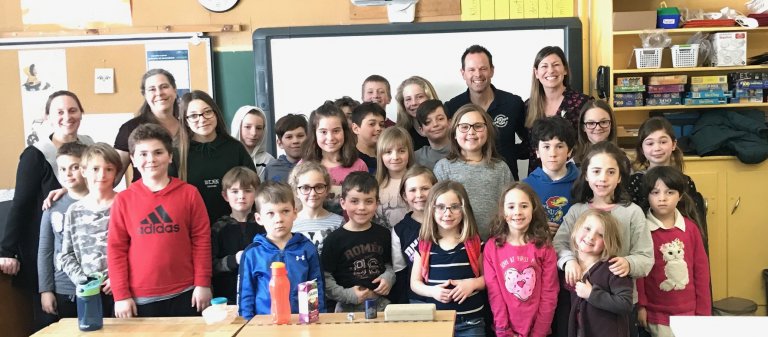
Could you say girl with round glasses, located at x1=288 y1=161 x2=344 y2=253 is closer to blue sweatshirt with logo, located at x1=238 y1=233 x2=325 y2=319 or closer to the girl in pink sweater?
blue sweatshirt with logo, located at x1=238 y1=233 x2=325 y2=319

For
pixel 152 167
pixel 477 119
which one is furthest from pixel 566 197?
pixel 152 167

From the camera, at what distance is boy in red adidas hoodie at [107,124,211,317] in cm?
265

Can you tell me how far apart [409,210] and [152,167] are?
104cm

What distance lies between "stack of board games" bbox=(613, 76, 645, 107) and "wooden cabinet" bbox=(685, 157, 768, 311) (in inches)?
18.3

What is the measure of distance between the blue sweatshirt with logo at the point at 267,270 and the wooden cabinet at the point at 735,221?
2.73m

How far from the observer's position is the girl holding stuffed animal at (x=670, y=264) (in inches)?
113

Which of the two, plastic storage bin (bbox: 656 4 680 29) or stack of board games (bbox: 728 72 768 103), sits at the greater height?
plastic storage bin (bbox: 656 4 680 29)

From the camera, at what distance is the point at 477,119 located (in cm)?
301

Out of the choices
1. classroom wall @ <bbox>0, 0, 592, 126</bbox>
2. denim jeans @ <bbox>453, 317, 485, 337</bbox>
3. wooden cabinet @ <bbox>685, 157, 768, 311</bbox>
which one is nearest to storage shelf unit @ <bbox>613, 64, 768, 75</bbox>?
wooden cabinet @ <bbox>685, 157, 768, 311</bbox>

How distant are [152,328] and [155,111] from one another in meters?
1.23

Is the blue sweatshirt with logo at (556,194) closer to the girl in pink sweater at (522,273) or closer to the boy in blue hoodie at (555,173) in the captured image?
the boy in blue hoodie at (555,173)

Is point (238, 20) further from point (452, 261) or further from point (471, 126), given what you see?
point (452, 261)

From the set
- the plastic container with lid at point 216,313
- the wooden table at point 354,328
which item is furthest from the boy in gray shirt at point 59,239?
the wooden table at point 354,328

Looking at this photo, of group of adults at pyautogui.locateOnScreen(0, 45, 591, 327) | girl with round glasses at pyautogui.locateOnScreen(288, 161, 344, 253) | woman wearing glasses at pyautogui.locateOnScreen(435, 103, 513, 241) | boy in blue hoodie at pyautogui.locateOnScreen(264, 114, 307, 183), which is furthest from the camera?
boy in blue hoodie at pyautogui.locateOnScreen(264, 114, 307, 183)
